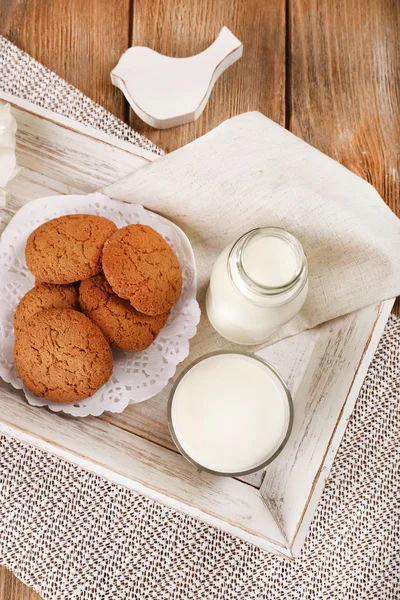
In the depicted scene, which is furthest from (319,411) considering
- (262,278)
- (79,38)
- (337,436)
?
(79,38)

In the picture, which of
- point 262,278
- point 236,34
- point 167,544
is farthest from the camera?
point 236,34

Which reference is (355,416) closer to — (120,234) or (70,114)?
(120,234)

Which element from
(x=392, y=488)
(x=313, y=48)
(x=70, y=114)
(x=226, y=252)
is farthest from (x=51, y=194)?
(x=392, y=488)

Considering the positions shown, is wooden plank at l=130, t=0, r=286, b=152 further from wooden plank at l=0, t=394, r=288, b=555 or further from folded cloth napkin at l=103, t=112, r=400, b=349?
wooden plank at l=0, t=394, r=288, b=555

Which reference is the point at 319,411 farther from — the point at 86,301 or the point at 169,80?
the point at 169,80

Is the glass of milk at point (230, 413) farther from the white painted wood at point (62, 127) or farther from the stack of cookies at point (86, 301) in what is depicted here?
the white painted wood at point (62, 127)
